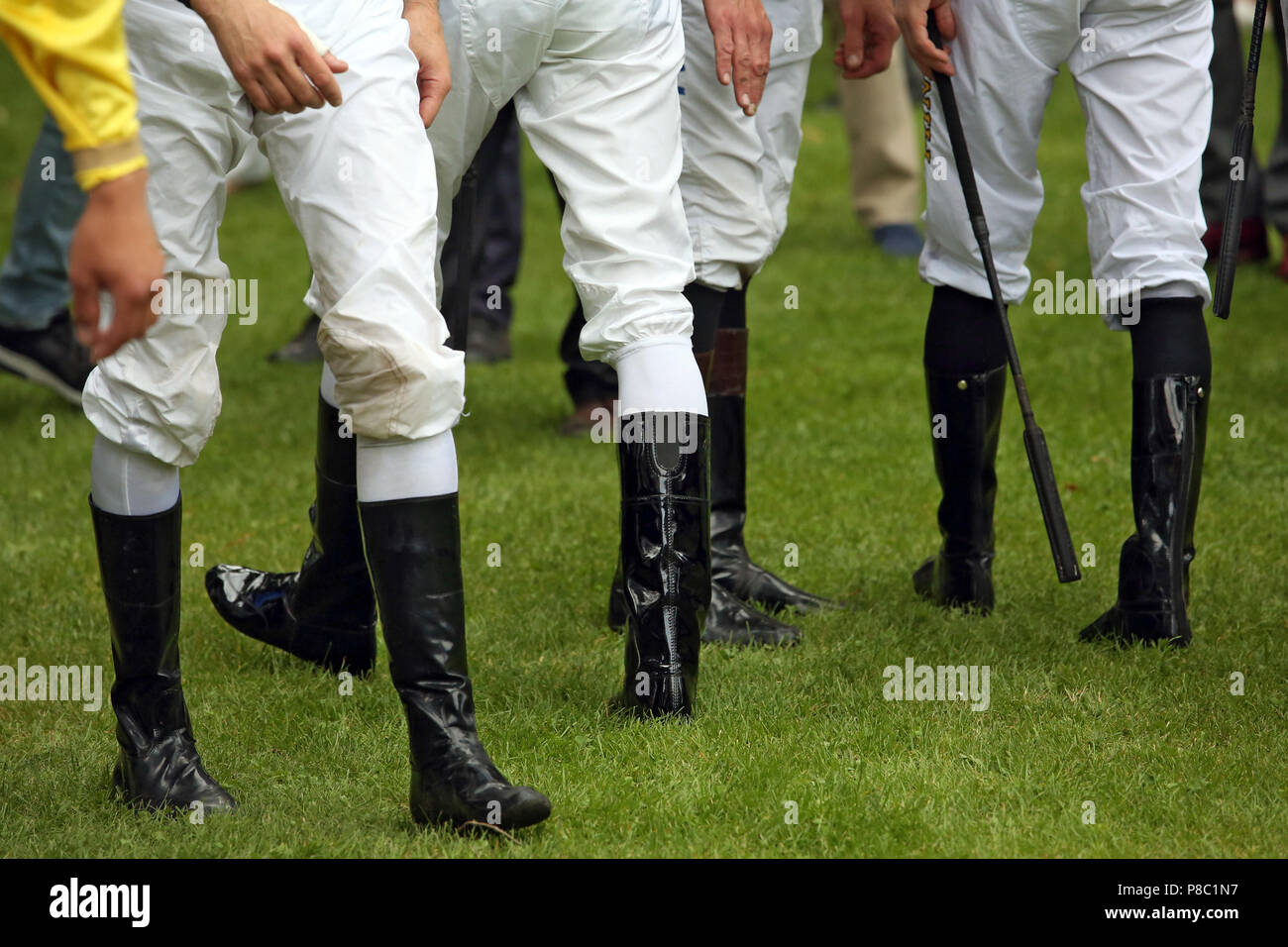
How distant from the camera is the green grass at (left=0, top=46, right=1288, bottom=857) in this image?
7.21 ft

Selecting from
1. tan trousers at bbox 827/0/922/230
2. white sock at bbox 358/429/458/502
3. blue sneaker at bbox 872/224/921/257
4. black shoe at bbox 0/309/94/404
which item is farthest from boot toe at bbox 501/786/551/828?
tan trousers at bbox 827/0/922/230

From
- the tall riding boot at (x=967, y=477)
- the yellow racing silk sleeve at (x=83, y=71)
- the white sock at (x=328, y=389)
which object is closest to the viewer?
the yellow racing silk sleeve at (x=83, y=71)

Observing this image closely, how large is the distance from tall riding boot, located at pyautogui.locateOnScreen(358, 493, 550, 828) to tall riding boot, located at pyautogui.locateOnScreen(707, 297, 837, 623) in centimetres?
120

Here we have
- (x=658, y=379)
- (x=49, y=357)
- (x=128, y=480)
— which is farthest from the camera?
(x=49, y=357)

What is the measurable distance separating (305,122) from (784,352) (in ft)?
13.2

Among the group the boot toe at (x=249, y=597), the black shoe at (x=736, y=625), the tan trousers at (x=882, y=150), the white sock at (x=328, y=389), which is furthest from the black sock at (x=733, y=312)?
the tan trousers at (x=882, y=150)

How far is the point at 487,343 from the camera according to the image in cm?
606

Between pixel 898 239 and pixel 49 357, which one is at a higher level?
pixel 898 239

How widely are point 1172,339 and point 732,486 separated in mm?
951

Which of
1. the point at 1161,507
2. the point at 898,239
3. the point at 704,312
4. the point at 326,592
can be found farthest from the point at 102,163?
the point at 898,239

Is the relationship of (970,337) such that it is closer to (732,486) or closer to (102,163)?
(732,486)

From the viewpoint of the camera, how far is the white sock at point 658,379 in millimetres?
2541

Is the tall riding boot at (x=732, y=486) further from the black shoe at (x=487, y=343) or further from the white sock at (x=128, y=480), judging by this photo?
the black shoe at (x=487, y=343)

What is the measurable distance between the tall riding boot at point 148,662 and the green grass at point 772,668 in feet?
0.29
